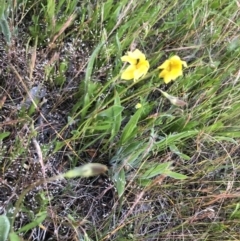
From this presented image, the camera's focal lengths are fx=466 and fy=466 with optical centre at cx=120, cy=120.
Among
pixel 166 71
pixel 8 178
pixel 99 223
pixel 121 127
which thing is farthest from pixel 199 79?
pixel 8 178

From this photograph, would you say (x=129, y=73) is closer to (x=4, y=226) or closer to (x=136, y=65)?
(x=136, y=65)

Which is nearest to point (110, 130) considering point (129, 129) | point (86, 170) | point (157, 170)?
point (129, 129)

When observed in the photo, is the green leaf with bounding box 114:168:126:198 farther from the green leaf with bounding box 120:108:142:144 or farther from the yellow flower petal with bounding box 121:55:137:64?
the yellow flower petal with bounding box 121:55:137:64

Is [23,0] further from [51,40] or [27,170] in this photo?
[27,170]

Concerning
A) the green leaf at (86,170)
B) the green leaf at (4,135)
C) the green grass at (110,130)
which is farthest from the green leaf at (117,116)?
the green leaf at (86,170)

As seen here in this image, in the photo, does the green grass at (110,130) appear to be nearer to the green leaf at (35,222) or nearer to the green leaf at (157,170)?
the green leaf at (157,170)
